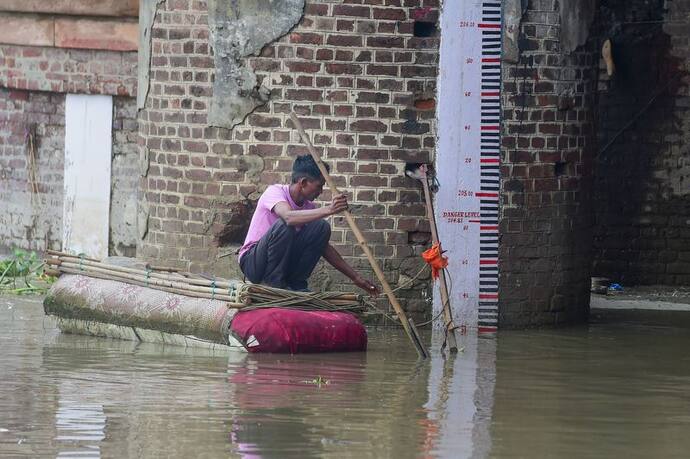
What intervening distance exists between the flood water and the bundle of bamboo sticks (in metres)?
0.33

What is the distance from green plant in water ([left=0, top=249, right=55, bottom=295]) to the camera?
469 inches

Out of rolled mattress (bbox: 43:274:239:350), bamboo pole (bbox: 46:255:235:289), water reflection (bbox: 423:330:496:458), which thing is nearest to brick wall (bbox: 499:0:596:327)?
water reflection (bbox: 423:330:496:458)

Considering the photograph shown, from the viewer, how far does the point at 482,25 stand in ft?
34.5

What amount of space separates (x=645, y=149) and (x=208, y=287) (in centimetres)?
484

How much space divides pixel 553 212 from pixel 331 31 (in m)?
1.93

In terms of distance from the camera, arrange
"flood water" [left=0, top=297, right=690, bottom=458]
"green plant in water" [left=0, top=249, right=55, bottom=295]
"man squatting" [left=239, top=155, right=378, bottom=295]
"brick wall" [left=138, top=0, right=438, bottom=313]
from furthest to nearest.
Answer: "green plant in water" [left=0, top=249, right=55, bottom=295] < "brick wall" [left=138, top=0, right=438, bottom=313] < "man squatting" [left=239, top=155, right=378, bottom=295] < "flood water" [left=0, top=297, right=690, bottom=458]

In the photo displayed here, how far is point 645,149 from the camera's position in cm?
1303

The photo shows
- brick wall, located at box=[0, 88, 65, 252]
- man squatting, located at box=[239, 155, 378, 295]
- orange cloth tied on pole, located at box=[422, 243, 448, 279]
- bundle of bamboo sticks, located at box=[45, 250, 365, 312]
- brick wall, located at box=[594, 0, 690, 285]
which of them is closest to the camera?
bundle of bamboo sticks, located at box=[45, 250, 365, 312]

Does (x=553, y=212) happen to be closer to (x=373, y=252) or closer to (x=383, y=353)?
(x=373, y=252)

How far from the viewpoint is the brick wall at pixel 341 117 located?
10469 mm

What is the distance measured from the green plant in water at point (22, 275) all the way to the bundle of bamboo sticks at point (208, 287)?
1736 millimetres

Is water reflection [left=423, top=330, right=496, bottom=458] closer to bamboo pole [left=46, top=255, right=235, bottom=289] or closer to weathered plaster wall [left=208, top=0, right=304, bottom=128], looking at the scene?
bamboo pole [left=46, top=255, right=235, bottom=289]

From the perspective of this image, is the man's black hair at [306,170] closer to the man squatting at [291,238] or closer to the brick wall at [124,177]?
the man squatting at [291,238]

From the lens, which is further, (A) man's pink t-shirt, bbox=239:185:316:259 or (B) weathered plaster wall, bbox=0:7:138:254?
(B) weathered plaster wall, bbox=0:7:138:254
